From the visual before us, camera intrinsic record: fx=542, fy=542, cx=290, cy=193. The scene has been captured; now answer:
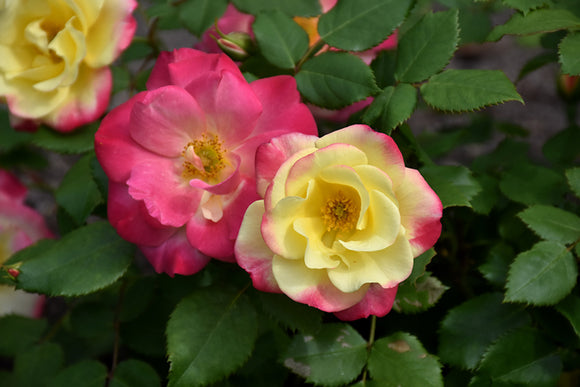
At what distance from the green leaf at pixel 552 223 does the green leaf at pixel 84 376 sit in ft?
2.13

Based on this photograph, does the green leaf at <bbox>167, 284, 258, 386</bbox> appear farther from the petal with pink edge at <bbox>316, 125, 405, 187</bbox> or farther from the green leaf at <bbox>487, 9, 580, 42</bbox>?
the green leaf at <bbox>487, 9, 580, 42</bbox>

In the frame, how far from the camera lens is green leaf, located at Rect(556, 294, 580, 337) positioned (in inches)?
26.7

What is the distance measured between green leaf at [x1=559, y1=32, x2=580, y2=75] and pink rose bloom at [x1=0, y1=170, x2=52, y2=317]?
95 centimetres

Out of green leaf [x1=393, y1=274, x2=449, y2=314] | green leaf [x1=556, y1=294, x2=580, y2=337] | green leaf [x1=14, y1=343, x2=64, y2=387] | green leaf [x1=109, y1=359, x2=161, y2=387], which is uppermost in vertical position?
green leaf [x1=393, y1=274, x2=449, y2=314]

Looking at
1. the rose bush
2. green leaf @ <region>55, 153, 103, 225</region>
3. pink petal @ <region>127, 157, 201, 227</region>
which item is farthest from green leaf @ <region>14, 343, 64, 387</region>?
pink petal @ <region>127, 157, 201, 227</region>

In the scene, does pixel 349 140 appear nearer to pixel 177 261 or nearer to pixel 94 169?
pixel 177 261

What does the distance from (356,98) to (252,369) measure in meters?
0.47

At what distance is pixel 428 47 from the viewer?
0.69 m

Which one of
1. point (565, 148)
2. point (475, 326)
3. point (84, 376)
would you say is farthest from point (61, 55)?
point (565, 148)

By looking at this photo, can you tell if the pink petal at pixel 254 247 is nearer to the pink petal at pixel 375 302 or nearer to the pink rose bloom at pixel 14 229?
the pink petal at pixel 375 302

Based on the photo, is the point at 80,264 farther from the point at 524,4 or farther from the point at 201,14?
the point at 524,4

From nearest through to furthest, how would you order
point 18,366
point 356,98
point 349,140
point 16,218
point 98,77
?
point 349,140 < point 356,98 < point 98,77 < point 18,366 < point 16,218

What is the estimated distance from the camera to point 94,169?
0.74 meters

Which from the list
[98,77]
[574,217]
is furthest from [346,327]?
[98,77]
